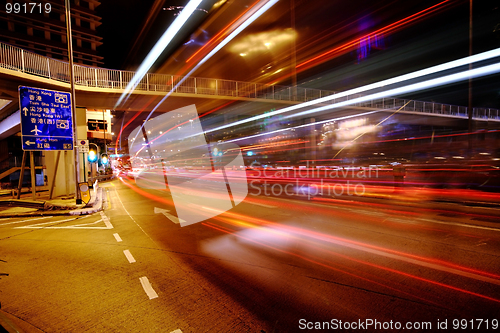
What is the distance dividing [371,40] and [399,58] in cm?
716

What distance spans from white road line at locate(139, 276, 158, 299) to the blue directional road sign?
12.8m

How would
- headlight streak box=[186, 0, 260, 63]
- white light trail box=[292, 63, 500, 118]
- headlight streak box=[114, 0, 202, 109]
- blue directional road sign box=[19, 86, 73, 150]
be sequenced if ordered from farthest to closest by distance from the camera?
headlight streak box=[186, 0, 260, 63], headlight streak box=[114, 0, 202, 109], white light trail box=[292, 63, 500, 118], blue directional road sign box=[19, 86, 73, 150]

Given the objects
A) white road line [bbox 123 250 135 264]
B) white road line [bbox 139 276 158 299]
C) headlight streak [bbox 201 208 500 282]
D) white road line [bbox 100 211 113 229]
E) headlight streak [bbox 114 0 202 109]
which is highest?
headlight streak [bbox 114 0 202 109]

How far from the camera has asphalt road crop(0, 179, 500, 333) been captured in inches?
122

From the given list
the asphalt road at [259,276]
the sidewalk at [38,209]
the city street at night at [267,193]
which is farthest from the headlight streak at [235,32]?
the asphalt road at [259,276]

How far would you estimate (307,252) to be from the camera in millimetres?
5266

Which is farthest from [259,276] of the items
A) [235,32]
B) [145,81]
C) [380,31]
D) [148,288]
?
[380,31]

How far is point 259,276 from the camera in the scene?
423 cm

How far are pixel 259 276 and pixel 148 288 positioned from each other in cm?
190

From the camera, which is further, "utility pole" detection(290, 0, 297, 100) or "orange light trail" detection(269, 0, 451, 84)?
"utility pole" detection(290, 0, 297, 100)

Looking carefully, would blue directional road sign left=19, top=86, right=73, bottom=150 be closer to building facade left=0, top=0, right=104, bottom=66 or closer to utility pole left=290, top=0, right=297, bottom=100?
utility pole left=290, top=0, right=297, bottom=100

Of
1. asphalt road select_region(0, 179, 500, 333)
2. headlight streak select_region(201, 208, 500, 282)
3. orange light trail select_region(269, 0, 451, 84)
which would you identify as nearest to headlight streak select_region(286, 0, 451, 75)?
orange light trail select_region(269, 0, 451, 84)

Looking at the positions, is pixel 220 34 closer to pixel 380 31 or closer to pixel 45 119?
pixel 380 31

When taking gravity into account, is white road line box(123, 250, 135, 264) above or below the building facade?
below
